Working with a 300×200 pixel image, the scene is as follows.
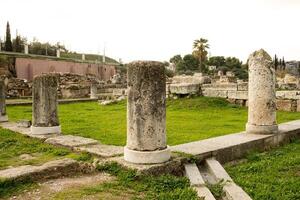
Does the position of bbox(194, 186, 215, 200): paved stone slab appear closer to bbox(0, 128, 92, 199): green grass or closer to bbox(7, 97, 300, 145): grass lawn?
bbox(0, 128, 92, 199): green grass

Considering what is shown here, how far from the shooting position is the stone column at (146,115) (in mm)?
5301

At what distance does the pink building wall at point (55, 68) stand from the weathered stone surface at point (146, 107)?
108 ft

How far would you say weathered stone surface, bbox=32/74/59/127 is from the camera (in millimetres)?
8281

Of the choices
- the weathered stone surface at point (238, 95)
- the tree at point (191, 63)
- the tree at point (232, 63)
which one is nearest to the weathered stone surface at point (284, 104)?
the weathered stone surface at point (238, 95)

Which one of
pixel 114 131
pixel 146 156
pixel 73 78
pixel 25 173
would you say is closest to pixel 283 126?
pixel 114 131

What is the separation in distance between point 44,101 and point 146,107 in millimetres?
3882

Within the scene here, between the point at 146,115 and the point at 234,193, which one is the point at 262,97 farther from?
the point at 234,193

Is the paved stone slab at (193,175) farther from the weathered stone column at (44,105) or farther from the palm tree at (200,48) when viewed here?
the palm tree at (200,48)

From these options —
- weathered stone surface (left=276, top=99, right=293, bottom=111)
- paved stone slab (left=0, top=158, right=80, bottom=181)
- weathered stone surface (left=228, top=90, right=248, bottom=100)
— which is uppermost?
weathered stone surface (left=228, top=90, right=248, bottom=100)

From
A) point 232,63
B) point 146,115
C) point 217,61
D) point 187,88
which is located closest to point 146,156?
point 146,115

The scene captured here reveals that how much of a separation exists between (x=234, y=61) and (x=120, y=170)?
6597 centimetres

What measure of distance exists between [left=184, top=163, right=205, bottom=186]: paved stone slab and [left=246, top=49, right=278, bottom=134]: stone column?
2.96 metres

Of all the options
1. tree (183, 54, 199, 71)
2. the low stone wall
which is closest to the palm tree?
tree (183, 54, 199, 71)

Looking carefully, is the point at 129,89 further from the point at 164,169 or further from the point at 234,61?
the point at 234,61
